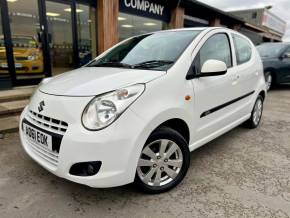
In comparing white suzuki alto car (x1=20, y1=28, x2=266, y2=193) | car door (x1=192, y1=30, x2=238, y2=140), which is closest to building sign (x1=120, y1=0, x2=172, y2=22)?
white suzuki alto car (x1=20, y1=28, x2=266, y2=193)

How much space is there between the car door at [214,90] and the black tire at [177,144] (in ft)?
1.09

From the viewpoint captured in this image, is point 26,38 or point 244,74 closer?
point 244,74

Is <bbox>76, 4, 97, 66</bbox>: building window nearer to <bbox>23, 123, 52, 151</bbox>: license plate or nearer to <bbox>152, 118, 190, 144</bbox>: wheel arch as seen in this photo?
<bbox>23, 123, 52, 151</bbox>: license plate

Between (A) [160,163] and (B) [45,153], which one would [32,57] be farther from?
(A) [160,163]

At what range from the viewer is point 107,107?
1.83 meters

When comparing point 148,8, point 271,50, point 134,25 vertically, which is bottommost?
point 271,50

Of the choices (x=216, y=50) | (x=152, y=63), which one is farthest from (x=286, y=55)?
(x=152, y=63)

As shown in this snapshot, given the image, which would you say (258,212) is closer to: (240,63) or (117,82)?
(117,82)

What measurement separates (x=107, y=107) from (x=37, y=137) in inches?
28.1

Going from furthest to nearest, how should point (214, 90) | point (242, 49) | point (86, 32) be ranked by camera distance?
point (86, 32) < point (242, 49) < point (214, 90)

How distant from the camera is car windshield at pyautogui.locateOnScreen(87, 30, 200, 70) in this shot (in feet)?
7.98

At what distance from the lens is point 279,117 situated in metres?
4.83

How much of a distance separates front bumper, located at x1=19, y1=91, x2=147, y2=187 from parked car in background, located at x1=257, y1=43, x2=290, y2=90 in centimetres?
695

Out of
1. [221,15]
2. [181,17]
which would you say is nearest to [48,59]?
[181,17]
